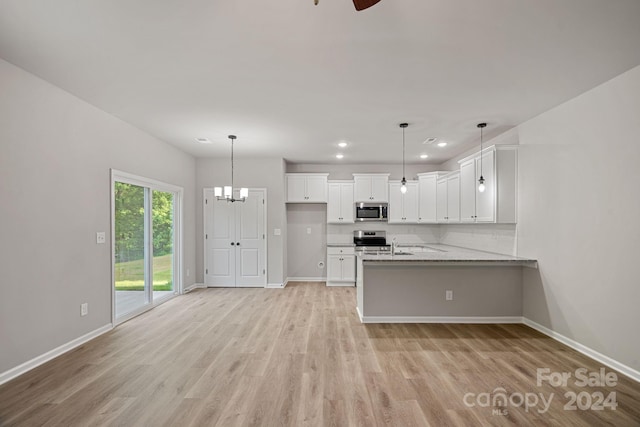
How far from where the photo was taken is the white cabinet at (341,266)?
21.6 ft

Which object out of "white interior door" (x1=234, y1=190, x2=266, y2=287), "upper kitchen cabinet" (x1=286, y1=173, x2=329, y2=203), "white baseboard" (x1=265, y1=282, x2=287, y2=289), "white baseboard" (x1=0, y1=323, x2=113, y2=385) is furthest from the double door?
"white baseboard" (x1=0, y1=323, x2=113, y2=385)

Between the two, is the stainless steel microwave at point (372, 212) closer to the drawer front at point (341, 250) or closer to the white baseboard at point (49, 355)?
A: the drawer front at point (341, 250)

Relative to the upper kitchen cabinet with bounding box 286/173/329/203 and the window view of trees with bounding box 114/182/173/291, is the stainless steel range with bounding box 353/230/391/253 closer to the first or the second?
the upper kitchen cabinet with bounding box 286/173/329/203

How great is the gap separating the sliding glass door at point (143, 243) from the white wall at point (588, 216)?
550 cm

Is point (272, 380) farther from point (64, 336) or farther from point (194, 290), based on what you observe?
point (194, 290)

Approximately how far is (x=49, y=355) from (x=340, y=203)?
17.0ft

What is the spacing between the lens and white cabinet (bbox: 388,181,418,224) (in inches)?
264

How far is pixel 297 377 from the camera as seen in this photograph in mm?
2729

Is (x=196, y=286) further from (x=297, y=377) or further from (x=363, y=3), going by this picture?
(x=363, y=3)

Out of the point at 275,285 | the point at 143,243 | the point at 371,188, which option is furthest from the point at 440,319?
the point at 143,243

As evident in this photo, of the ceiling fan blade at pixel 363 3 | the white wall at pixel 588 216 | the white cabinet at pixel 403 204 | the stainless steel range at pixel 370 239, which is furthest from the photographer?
the stainless steel range at pixel 370 239

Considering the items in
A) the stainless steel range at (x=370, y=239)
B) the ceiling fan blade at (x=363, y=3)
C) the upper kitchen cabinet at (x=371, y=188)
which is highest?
the ceiling fan blade at (x=363, y=3)

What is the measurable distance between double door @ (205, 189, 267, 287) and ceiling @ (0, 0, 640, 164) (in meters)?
2.54

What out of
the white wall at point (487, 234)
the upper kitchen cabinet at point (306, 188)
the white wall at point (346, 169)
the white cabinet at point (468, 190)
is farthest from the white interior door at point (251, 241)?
the white wall at point (487, 234)
